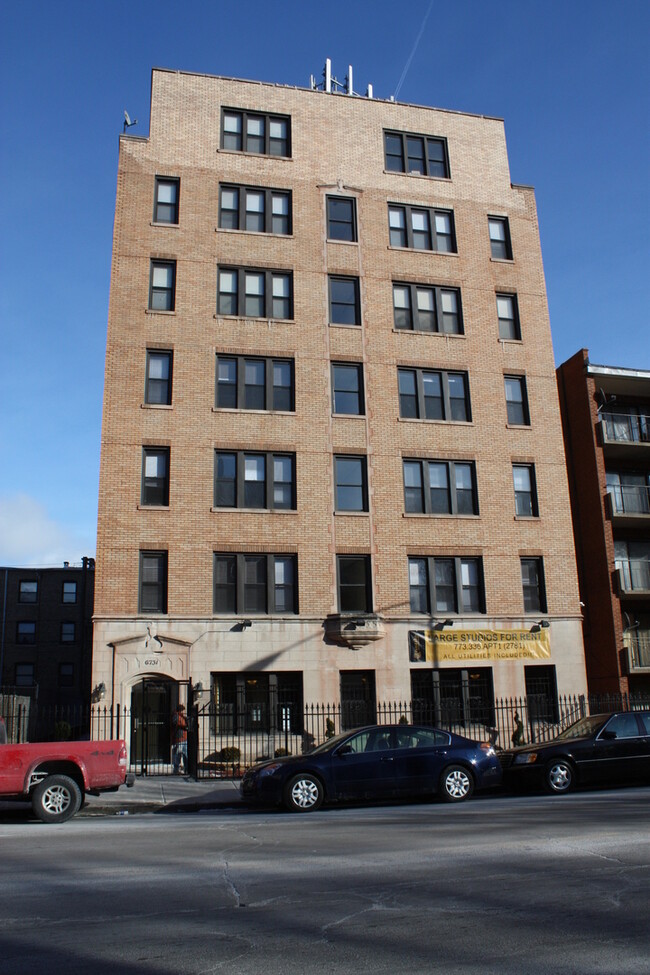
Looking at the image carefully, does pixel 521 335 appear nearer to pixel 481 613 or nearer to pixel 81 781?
pixel 481 613

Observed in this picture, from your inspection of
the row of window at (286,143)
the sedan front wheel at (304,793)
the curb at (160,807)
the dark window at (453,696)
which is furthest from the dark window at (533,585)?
the row of window at (286,143)

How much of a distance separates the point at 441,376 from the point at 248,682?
11730 mm

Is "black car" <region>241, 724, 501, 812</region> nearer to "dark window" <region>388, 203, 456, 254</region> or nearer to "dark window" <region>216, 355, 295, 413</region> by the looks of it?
"dark window" <region>216, 355, 295, 413</region>

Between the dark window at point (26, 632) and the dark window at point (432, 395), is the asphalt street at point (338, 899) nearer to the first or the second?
the dark window at point (432, 395)

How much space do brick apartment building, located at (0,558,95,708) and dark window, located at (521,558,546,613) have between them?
34.6 meters

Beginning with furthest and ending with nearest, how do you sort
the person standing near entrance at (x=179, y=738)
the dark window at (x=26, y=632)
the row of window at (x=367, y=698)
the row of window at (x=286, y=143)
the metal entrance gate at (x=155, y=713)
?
the dark window at (x=26, y=632), the row of window at (x=286, y=143), the row of window at (x=367, y=698), the metal entrance gate at (x=155, y=713), the person standing near entrance at (x=179, y=738)

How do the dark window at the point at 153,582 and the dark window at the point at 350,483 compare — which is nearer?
the dark window at the point at 153,582

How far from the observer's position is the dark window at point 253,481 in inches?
987

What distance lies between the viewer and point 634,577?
1121 inches

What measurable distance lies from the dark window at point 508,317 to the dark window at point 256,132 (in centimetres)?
909

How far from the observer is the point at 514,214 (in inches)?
1203

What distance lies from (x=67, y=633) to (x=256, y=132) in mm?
37955

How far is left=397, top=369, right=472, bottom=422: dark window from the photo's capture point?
27.3m

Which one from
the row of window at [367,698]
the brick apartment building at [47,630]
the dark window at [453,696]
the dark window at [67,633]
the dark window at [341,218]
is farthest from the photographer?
the dark window at [67,633]
